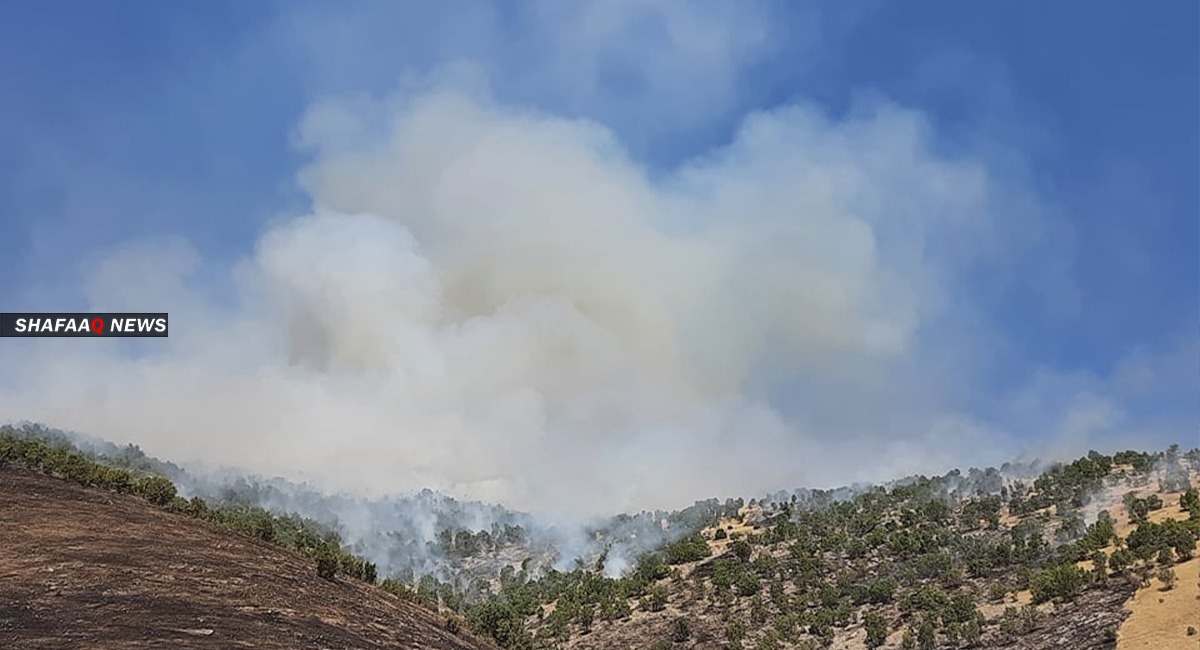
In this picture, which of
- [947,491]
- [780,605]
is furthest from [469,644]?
[947,491]

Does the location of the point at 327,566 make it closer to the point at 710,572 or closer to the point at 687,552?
the point at 710,572

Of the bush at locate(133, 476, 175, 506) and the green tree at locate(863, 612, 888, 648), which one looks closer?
the bush at locate(133, 476, 175, 506)

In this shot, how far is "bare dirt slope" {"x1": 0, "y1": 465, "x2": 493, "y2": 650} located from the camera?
14.7 metres

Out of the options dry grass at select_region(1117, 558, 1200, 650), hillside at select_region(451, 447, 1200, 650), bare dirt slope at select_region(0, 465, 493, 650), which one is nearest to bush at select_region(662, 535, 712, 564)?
hillside at select_region(451, 447, 1200, 650)

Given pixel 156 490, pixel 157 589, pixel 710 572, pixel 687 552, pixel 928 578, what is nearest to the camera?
pixel 157 589

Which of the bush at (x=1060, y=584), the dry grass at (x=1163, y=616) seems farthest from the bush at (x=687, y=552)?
the dry grass at (x=1163, y=616)

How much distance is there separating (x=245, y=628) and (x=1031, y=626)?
38.8m

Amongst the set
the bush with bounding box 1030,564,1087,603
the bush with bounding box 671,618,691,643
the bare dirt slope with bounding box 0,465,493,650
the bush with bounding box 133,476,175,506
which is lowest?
the bush with bounding box 671,618,691,643

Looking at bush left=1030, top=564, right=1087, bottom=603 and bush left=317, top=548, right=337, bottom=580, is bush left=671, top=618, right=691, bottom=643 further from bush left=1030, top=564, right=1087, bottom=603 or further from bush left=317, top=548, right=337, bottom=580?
bush left=317, top=548, right=337, bottom=580

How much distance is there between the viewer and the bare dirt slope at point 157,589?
1466 cm

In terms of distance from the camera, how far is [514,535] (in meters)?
128

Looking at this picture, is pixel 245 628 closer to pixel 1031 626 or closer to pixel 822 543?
pixel 1031 626

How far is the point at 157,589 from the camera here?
17.7m

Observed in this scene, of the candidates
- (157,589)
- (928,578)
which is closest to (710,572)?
(928,578)
